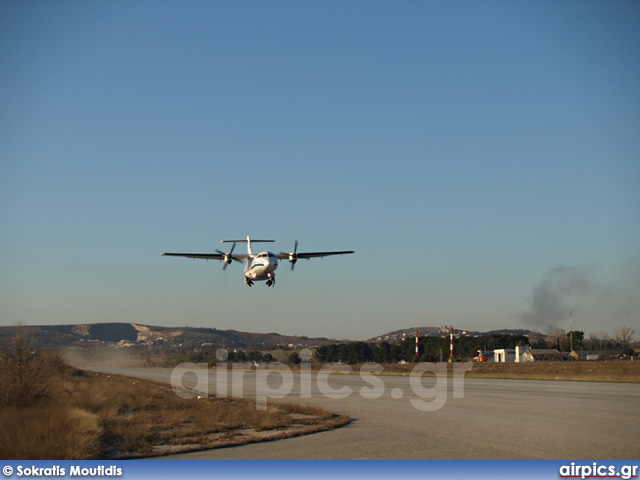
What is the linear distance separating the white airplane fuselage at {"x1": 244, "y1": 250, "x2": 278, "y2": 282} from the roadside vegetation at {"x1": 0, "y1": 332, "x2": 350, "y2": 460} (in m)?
11.3

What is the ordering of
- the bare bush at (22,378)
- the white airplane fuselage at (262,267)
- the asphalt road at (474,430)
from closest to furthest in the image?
1. the asphalt road at (474,430)
2. the bare bush at (22,378)
3. the white airplane fuselage at (262,267)

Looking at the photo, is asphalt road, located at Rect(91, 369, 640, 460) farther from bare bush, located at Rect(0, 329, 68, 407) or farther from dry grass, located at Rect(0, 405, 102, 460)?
bare bush, located at Rect(0, 329, 68, 407)

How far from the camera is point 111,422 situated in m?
22.2

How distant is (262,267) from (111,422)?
839 inches

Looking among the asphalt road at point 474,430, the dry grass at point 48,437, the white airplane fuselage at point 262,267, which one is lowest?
the asphalt road at point 474,430

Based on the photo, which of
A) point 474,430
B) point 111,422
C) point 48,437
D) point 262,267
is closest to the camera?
point 48,437

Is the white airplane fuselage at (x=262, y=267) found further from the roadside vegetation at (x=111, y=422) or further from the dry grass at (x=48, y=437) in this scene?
the dry grass at (x=48, y=437)

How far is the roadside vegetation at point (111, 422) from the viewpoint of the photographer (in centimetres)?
1561

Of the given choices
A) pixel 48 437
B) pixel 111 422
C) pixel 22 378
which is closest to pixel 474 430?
pixel 48 437

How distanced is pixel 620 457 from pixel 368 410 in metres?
14.4

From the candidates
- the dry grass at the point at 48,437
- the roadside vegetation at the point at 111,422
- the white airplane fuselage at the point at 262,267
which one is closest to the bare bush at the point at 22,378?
the roadside vegetation at the point at 111,422

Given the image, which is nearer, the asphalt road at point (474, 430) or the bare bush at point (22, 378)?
the asphalt road at point (474, 430)

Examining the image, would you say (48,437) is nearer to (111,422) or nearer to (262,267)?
(111,422)

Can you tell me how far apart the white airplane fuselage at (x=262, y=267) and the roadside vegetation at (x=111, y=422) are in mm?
11313
